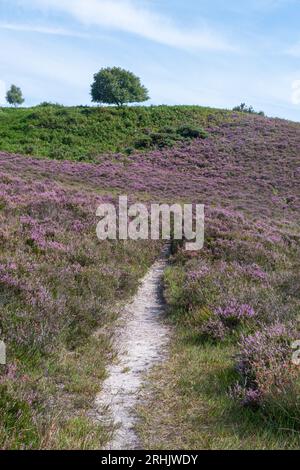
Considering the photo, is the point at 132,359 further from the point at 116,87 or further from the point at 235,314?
the point at 116,87

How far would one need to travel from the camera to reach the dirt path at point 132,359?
200 inches

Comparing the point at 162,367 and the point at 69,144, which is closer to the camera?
the point at 162,367

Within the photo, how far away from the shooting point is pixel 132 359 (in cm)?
715

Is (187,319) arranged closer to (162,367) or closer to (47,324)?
(162,367)

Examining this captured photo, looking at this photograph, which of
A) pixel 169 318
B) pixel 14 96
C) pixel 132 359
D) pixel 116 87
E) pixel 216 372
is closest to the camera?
pixel 216 372

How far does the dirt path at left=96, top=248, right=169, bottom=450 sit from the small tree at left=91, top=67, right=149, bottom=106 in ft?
177

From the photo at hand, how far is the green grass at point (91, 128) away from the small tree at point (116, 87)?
36.8ft

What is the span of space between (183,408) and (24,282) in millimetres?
3991

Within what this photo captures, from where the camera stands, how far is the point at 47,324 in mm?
6922

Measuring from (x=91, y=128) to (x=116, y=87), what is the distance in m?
19.6

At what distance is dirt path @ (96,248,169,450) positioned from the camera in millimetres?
5078

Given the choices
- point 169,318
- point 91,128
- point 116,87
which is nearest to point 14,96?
point 116,87

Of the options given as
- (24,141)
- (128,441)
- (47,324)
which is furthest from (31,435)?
(24,141)

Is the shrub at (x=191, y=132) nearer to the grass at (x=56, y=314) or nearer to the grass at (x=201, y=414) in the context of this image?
the grass at (x=56, y=314)
